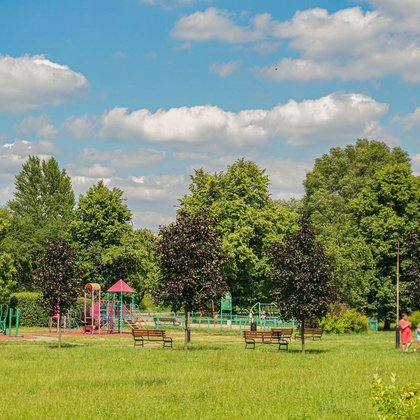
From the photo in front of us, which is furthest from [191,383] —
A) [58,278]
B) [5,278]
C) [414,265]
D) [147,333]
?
[5,278]

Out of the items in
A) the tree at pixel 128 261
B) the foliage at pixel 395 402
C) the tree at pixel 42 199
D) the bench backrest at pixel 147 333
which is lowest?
the bench backrest at pixel 147 333

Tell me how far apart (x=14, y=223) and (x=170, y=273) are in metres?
48.9

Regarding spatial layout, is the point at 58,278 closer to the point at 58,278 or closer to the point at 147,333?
the point at 58,278

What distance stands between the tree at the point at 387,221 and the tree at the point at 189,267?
29.6 metres

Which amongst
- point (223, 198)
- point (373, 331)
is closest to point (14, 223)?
point (223, 198)

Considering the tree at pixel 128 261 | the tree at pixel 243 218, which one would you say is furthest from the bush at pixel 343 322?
the tree at pixel 128 261

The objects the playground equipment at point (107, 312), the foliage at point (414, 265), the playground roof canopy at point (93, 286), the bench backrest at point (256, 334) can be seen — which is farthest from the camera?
the playground roof canopy at point (93, 286)

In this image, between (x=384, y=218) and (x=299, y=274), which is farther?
(x=384, y=218)

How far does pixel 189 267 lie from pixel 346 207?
35.3 metres

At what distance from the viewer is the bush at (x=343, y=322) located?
2183 inches

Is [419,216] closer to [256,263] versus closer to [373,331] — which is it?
[373,331]

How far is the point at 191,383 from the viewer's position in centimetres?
2144

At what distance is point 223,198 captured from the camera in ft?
238

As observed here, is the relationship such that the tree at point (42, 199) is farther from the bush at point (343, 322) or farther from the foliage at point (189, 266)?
the foliage at point (189, 266)
